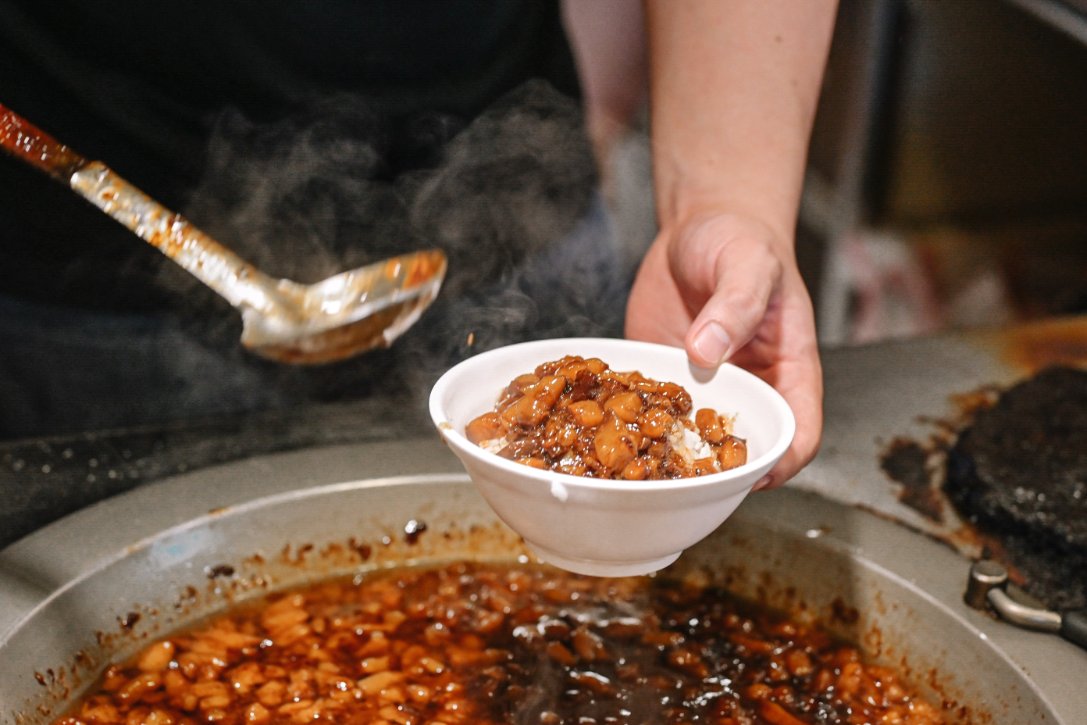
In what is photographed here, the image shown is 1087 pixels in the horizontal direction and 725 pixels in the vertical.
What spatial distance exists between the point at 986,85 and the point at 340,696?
3.80m

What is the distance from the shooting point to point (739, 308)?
1.39m

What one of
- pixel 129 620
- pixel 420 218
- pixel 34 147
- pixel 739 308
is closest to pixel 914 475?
pixel 739 308

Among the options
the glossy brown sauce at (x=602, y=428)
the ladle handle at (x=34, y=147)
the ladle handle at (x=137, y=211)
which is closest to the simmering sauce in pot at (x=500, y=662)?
the glossy brown sauce at (x=602, y=428)

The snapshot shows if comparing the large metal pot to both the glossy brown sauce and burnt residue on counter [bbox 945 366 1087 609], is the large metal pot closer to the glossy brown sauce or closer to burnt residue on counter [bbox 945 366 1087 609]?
burnt residue on counter [bbox 945 366 1087 609]

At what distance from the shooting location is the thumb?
135cm

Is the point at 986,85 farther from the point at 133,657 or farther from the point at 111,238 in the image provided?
the point at 133,657

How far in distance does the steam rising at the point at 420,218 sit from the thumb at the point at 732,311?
695 millimetres

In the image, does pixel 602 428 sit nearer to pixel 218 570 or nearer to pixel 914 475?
pixel 218 570

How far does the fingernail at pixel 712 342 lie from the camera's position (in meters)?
1.34

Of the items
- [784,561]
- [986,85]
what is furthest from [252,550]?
[986,85]

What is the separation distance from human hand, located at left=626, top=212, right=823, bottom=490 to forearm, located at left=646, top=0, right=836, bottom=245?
0.44ft

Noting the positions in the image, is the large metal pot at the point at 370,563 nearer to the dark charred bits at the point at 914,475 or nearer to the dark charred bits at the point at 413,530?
the dark charred bits at the point at 413,530

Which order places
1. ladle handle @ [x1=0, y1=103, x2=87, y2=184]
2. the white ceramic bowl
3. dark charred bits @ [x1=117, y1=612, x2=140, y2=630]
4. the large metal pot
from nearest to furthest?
the white ceramic bowl → ladle handle @ [x1=0, y1=103, x2=87, y2=184] → the large metal pot → dark charred bits @ [x1=117, y1=612, x2=140, y2=630]

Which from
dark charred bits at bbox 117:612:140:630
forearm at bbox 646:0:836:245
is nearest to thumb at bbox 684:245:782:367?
forearm at bbox 646:0:836:245
